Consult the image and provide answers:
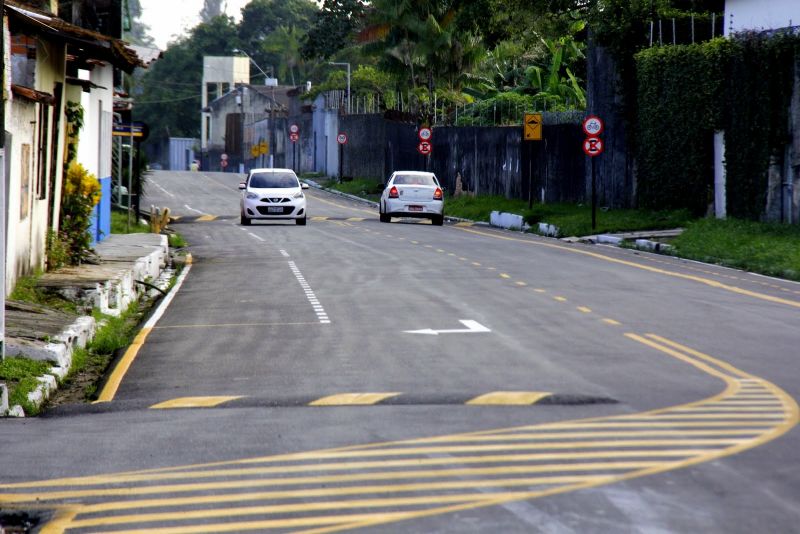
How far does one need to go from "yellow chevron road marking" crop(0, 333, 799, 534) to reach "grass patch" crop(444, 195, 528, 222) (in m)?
35.7

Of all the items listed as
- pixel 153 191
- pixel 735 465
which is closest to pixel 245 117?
pixel 153 191

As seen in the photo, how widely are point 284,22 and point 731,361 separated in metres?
126

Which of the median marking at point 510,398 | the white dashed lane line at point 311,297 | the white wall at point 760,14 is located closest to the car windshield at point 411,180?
the white wall at point 760,14

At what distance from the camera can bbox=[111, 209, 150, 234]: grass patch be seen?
→ 112 ft

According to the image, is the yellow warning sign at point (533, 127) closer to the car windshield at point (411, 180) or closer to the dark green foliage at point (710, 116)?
the car windshield at point (411, 180)

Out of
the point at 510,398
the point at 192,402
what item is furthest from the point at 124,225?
the point at 510,398

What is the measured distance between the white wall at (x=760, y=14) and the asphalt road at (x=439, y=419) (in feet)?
59.0

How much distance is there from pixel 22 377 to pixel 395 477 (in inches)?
204

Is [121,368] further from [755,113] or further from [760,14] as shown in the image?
[760,14]

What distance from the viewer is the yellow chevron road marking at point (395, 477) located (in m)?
7.06

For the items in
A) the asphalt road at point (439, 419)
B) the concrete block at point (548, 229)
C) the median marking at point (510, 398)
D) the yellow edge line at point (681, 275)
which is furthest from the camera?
the concrete block at point (548, 229)

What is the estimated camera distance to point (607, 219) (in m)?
39.5

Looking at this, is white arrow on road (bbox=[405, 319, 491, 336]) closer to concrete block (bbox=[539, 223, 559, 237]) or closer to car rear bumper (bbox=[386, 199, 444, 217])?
concrete block (bbox=[539, 223, 559, 237])

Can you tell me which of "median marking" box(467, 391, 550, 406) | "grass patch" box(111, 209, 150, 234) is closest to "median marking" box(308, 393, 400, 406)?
"median marking" box(467, 391, 550, 406)
